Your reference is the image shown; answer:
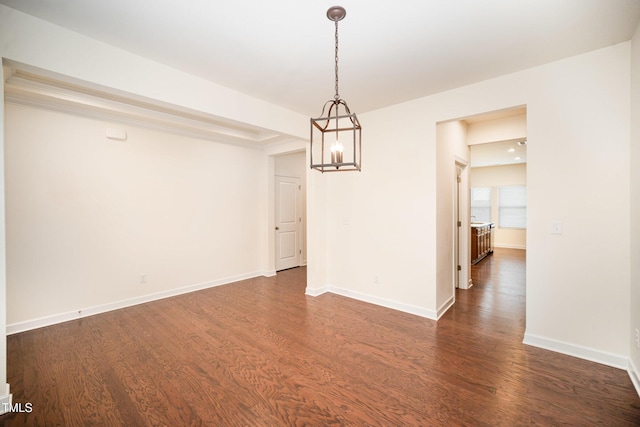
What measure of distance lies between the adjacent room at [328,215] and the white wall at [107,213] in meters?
0.03

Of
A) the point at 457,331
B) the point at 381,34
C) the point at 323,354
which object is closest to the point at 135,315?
the point at 323,354

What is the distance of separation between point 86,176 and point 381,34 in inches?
153

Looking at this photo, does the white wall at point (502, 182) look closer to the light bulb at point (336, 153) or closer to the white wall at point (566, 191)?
the white wall at point (566, 191)

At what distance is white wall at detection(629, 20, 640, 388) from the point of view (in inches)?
81.7

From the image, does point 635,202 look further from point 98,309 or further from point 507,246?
point 507,246

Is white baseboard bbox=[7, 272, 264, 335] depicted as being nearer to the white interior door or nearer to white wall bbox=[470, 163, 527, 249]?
the white interior door

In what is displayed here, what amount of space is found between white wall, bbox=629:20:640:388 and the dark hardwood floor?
0.29 meters

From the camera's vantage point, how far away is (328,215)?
14.8 ft

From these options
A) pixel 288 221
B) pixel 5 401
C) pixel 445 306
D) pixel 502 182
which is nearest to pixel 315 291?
pixel 445 306

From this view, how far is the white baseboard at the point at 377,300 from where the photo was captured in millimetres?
3457

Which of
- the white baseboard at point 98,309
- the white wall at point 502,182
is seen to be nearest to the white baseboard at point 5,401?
the white baseboard at point 98,309

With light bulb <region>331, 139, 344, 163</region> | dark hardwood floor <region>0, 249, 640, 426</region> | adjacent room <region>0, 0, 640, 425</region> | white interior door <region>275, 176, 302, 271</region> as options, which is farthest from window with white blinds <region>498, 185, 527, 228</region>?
light bulb <region>331, 139, 344, 163</region>

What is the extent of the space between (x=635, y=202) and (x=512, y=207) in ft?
25.6

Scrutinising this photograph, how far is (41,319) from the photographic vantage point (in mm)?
3188
